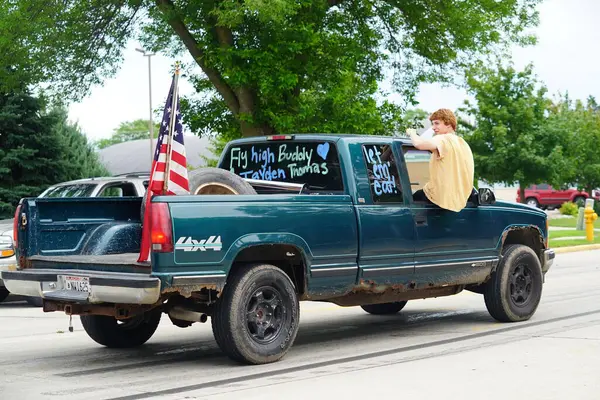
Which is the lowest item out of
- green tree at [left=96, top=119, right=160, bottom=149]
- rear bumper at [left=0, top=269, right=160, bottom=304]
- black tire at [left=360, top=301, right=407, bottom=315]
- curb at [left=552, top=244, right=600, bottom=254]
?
curb at [left=552, top=244, right=600, bottom=254]

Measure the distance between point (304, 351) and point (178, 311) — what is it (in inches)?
52.4

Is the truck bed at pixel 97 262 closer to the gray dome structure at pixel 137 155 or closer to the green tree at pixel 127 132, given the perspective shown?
the gray dome structure at pixel 137 155

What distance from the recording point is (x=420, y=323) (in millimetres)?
10789

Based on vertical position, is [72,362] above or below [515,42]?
below

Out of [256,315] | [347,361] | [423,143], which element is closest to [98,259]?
[256,315]

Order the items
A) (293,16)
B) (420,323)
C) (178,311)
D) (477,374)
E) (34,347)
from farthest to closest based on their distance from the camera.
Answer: (293,16) < (420,323) < (34,347) < (178,311) < (477,374)

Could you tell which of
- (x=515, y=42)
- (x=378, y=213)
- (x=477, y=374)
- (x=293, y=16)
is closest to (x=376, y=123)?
(x=293, y=16)

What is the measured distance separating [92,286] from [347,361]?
7.39 ft

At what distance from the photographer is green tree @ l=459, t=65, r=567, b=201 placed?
147 feet

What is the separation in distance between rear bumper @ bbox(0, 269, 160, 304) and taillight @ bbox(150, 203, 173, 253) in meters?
0.25

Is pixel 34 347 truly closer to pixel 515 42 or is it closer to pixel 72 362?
pixel 72 362

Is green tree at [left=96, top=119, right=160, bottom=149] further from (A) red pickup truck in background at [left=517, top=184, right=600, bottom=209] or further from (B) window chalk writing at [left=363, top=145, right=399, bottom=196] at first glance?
(B) window chalk writing at [left=363, top=145, right=399, bottom=196]

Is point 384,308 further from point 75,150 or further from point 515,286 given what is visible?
point 75,150

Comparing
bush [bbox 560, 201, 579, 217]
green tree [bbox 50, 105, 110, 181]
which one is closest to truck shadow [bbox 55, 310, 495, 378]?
green tree [bbox 50, 105, 110, 181]
